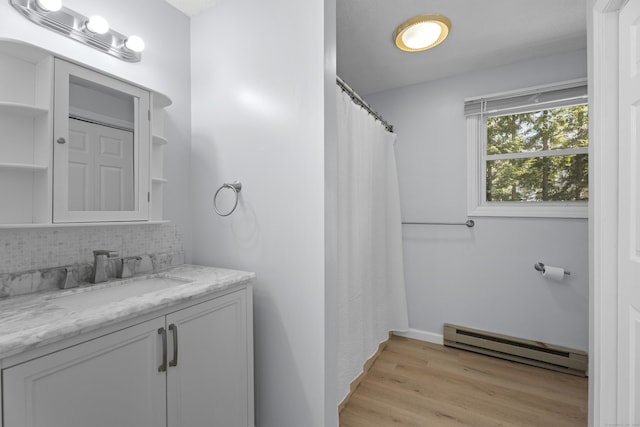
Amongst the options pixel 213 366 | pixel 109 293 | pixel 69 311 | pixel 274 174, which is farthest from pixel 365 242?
pixel 69 311

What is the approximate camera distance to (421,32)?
1.78 meters

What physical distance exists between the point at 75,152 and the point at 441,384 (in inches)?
95.3

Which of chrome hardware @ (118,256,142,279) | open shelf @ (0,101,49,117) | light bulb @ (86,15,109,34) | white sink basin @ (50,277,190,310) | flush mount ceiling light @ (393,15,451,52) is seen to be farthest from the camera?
flush mount ceiling light @ (393,15,451,52)

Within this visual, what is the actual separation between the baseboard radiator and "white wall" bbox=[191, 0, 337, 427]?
4.96 ft

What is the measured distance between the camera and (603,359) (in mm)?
1104

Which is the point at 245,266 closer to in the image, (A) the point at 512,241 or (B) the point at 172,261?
(B) the point at 172,261

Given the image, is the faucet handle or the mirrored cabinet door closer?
the mirrored cabinet door

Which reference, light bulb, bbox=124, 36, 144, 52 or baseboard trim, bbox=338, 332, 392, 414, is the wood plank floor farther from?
light bulb, bbox=124, 36, 144, 52

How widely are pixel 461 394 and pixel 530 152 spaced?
1.87 metres

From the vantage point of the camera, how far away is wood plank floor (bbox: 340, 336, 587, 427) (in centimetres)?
160

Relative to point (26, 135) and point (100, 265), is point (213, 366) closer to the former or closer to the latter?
point (100, 265)

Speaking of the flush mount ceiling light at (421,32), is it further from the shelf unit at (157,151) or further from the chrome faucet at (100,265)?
the chrome faucet at (100,265)

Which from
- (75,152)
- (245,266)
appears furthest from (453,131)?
(75,152)

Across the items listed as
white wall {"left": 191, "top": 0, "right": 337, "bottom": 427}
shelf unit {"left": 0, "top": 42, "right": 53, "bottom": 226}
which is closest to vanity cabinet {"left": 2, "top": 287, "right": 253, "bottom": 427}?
white wall {"left": 191, "top": 0, "right": 337, "bottom": 427}
